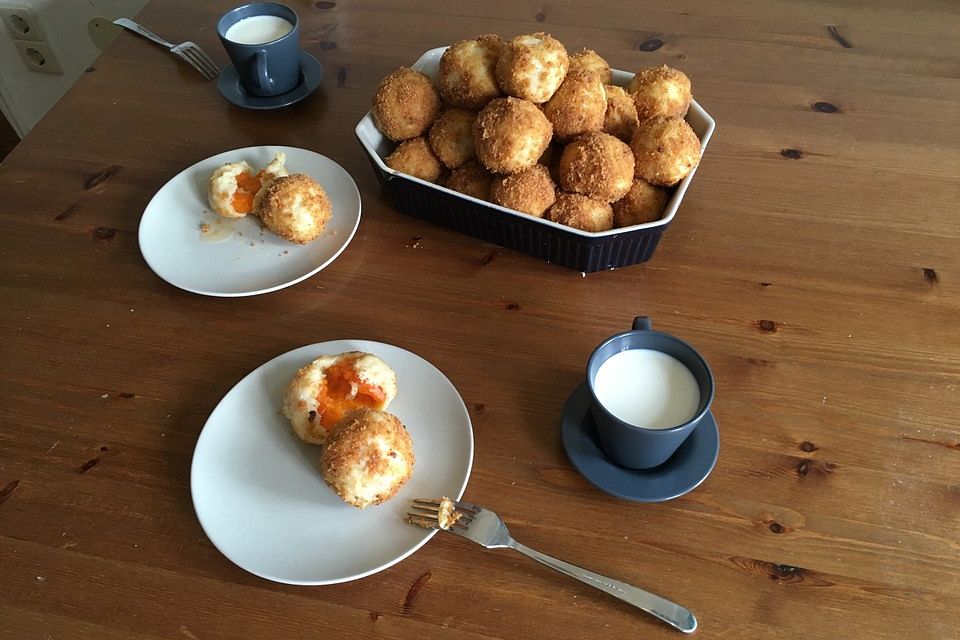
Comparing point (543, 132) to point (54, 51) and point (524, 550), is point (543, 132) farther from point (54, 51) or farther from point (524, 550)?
point (54, 51)

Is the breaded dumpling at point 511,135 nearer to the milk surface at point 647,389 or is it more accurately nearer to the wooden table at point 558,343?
the wooden table at point 558,343

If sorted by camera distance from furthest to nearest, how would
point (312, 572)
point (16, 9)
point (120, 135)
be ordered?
point (16, 9) < point (120, 135) < point (312, 572)

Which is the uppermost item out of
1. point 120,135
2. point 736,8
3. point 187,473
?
point 736,8

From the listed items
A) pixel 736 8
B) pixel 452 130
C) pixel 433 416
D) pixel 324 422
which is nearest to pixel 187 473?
pixel 324 422

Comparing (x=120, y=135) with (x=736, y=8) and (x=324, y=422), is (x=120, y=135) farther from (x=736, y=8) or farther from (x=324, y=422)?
(x=736, y=8)

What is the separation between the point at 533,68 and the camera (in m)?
0.99

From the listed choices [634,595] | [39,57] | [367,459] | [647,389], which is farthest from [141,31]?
[634,595]

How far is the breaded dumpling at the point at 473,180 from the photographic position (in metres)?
1.05

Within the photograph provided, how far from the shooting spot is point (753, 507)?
32.2 inches

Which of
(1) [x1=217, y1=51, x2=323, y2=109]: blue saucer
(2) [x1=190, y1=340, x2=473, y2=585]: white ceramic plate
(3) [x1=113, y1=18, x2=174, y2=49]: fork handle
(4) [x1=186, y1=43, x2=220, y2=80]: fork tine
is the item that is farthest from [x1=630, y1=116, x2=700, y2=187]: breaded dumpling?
(3) [x1=113, y1=18, x2=174, y2=49]: fork handle

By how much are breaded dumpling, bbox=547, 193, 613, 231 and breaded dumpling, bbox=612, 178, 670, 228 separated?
3cm

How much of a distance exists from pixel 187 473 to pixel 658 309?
2.16 feet

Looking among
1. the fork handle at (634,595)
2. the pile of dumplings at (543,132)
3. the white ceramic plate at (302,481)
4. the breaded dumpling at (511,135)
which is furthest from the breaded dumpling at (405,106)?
the fork handle at (634,595)

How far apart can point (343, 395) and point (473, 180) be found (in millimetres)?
377
